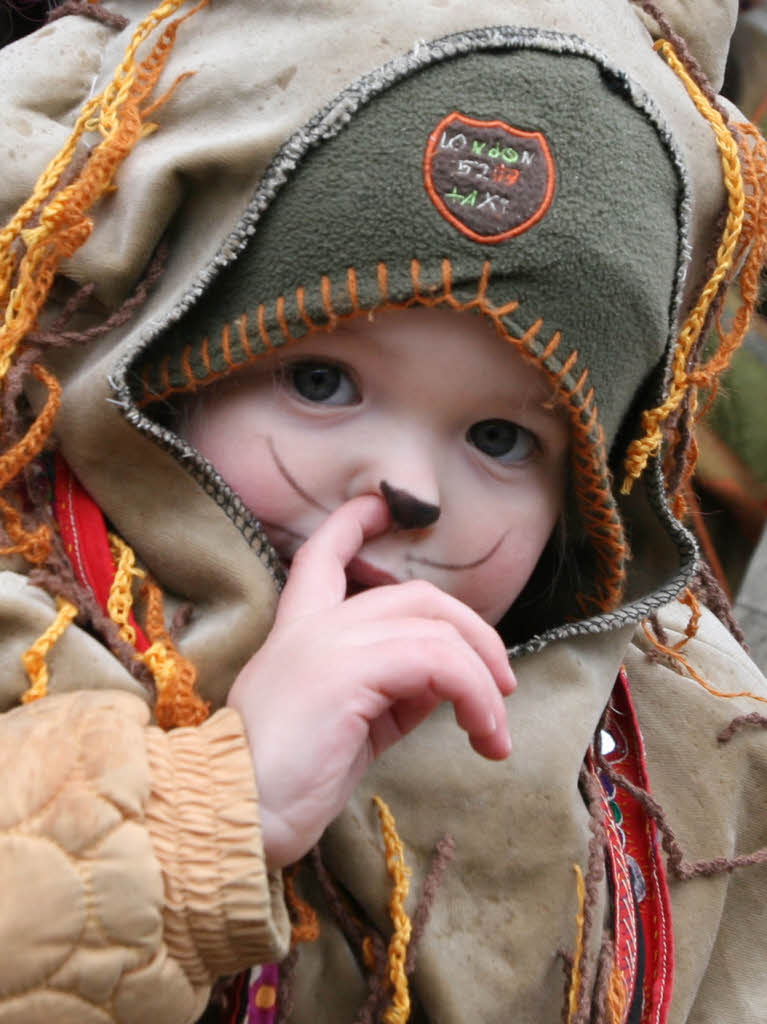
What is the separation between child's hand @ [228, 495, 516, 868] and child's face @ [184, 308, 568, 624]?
4.2 inches

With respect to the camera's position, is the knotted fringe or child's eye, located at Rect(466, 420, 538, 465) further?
child's eye, located at Rect(466, 420, 538, 465)

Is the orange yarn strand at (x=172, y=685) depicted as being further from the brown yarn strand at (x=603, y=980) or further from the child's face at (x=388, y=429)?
the brown yarn strand at (x=603, y=980)

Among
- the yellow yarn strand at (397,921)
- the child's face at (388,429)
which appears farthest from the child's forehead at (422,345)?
the yellow yarn strand at (397,921)

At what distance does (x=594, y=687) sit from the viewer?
119 centimetres

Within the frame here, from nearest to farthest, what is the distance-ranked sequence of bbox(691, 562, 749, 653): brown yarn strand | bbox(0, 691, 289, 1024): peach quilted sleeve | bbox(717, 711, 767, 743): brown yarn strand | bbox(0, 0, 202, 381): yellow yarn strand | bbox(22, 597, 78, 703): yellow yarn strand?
bbox(0, 691, 289, 1024): peach quilted sleeve
bbox(22, 597, 78, 703): yellow yarn strand
bbox(0, 0, 202, 381): yellow yarn strand
bbox(717, 711, 767, 743): brown yarn strand
bbox(691, 562, 749, 653): brown yarn strand

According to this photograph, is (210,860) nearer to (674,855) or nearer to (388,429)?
(388,429)

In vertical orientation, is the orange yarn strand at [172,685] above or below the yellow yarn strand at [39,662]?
below

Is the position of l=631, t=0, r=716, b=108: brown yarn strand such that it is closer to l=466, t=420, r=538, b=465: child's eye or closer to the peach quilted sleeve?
l=466, t=420, r=538, b=465: child's eye

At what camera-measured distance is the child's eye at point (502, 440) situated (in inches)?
43.8

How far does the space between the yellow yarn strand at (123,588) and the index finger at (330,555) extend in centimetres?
12

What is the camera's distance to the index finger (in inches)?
37.8

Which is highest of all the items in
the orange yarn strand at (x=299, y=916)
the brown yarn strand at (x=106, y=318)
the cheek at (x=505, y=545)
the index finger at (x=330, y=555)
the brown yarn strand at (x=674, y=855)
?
the brown yarn strand at (x=106, y=318)

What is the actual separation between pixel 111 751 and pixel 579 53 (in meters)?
0.70

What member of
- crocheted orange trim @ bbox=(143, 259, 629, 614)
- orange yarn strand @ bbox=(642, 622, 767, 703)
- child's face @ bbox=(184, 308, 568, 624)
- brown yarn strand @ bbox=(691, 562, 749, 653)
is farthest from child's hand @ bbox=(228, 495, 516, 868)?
brown yarn strand @ bbox=(691, 562, 749, 653)
